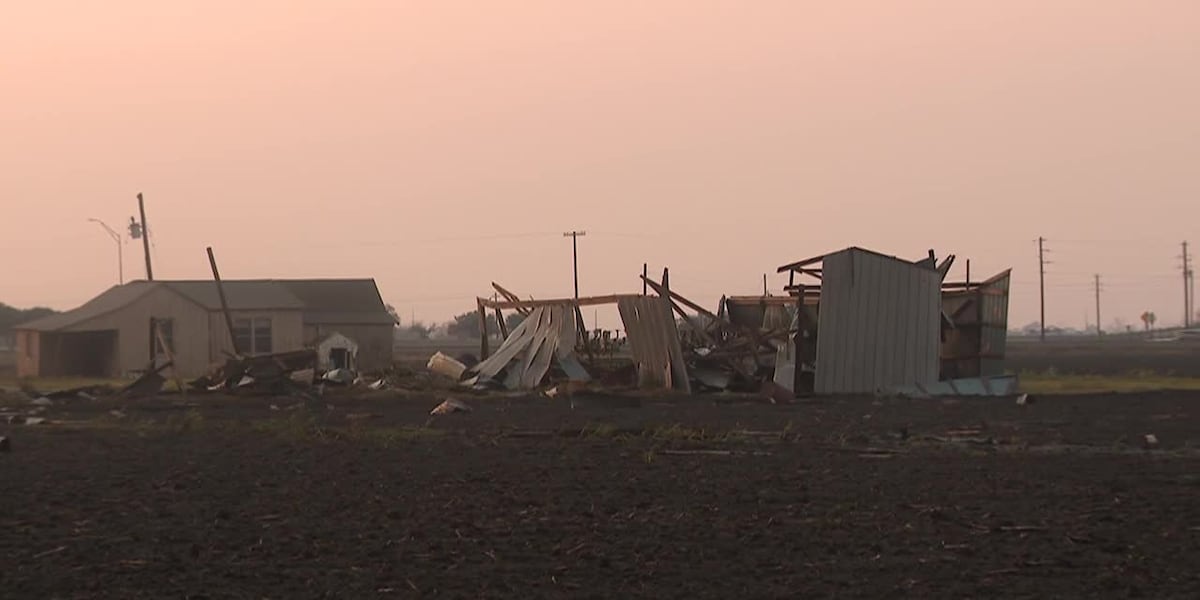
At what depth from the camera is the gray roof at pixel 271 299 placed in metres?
55.0

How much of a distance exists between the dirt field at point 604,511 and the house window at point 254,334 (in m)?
31.7

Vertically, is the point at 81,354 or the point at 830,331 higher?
the point at 830,331

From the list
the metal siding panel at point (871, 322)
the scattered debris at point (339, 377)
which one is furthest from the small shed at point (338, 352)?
the metal siding panel at point (871, 322)

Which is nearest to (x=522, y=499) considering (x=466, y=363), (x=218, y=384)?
(x=218, y=384)

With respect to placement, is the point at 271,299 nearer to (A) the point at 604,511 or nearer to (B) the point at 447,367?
(B) the point at 447,367

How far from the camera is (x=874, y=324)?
35.7 meters

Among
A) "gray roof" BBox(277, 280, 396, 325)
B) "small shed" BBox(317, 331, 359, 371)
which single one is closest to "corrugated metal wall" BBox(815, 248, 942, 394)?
"small shed" BBox(317, 331, 359, 371)

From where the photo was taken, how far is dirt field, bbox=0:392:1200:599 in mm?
9570

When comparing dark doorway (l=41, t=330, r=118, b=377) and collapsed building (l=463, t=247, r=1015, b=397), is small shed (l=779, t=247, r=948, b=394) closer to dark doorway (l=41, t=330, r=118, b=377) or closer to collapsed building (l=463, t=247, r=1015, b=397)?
collapsed building (l=463, t=247, r=1015, b=397)

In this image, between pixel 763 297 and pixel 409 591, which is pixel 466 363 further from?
pixel 409 591

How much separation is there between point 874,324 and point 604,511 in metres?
23.6

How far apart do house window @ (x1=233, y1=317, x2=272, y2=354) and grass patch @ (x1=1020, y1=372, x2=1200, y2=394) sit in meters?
25.3

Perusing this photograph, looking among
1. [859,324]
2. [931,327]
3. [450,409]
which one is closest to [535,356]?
[859,324]

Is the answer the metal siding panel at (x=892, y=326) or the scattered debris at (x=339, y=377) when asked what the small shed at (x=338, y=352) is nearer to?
the scattered debris at (x=339, y=377)
